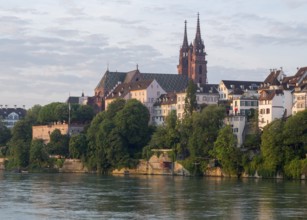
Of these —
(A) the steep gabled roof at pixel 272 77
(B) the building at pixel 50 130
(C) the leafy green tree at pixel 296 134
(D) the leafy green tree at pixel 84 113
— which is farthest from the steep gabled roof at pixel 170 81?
(C) the leafy green tree at pixel 296 134

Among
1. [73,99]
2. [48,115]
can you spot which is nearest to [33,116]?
[48,115]

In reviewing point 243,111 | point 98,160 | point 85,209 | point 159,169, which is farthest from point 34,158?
point 85,209

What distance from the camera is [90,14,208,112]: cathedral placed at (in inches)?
6324

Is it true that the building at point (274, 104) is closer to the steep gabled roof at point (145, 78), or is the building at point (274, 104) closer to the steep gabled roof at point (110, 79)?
the steep gabled roof at point (145, 78)

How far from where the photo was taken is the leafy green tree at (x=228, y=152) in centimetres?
10562

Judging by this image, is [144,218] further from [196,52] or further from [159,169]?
[196,52]

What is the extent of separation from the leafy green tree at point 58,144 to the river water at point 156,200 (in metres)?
47.4

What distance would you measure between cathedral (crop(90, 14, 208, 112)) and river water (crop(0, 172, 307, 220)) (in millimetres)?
68803

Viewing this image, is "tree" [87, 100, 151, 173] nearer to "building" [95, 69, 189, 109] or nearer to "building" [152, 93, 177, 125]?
"building" [152, 93, 177, 125]

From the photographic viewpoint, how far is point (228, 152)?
106 m

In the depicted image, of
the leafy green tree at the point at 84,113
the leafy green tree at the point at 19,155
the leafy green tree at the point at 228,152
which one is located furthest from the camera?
the leafy green tree at the point at 84,113

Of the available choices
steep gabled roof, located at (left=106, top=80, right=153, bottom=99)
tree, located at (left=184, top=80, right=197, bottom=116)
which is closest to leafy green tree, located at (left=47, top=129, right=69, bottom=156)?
steep gabled roof, located at (left=106, top=80, right=153, bottom=99)

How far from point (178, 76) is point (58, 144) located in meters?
33.2

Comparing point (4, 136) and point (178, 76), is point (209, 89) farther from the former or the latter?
point (4, 136)
